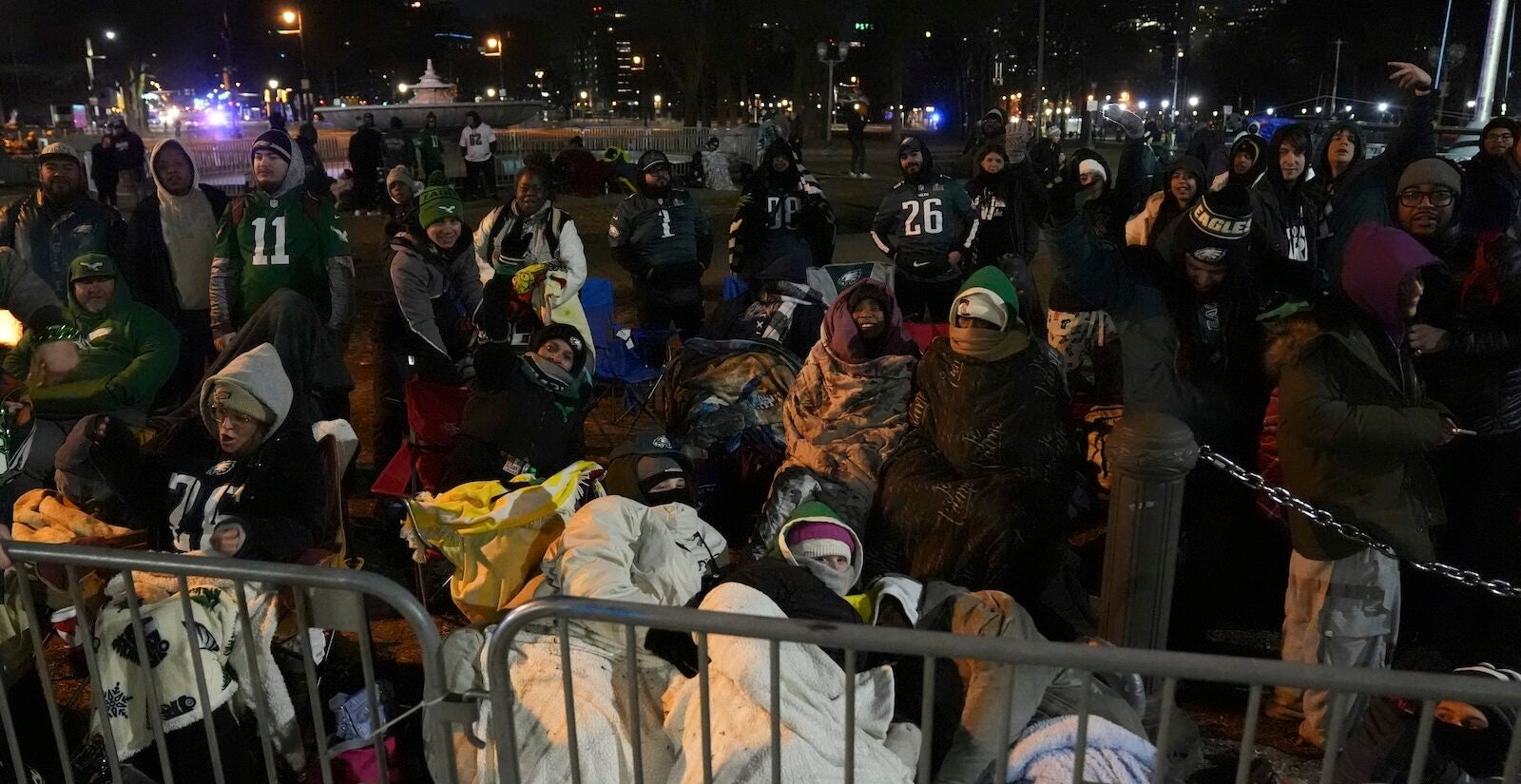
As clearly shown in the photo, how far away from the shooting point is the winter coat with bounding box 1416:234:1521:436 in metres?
4.15

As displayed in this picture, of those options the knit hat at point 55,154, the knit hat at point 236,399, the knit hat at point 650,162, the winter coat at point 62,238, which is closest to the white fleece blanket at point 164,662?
the knit hat at point 236,399

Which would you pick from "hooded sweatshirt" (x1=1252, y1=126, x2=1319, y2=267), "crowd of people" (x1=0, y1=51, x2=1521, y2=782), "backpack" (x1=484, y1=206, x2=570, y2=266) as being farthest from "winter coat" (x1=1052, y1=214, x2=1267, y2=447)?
"backpack" (x1=484, y1=206, x2=570, y2=266)

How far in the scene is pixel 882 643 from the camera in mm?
2109

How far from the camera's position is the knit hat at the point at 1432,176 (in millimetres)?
4816

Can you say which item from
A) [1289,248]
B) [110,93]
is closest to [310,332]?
[1289,248]

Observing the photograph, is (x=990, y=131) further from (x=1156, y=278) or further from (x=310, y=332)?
(x=310, y=332)

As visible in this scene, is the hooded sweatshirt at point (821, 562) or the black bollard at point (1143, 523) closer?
the black bollard at point (1143, 523)

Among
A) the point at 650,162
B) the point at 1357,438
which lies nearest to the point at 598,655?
the point at 1357,438

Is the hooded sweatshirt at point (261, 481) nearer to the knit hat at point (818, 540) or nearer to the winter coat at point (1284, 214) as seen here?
the knit hat at point (818, 540)

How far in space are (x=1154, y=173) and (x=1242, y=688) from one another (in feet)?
21.4

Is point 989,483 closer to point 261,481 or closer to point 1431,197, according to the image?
point 1431,197

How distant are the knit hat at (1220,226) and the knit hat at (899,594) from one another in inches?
82.7

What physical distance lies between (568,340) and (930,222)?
11.2 ft

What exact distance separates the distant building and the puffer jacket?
60995 mm
